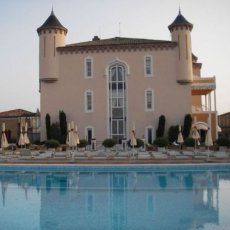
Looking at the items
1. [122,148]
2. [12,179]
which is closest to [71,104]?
[122,148]

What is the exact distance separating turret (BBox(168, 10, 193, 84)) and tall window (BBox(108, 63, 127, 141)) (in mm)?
5353

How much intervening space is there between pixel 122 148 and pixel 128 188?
14.8m

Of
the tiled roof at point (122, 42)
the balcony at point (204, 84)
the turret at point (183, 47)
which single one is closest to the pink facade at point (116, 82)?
the turret at point (183, 47)

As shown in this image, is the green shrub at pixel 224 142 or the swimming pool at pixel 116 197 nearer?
the swimming pool at pixel 116 197

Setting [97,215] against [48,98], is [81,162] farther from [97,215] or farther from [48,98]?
[48,98]

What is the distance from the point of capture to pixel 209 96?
1264 inches

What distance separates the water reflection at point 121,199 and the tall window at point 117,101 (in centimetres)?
1517

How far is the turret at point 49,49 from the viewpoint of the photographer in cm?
3178

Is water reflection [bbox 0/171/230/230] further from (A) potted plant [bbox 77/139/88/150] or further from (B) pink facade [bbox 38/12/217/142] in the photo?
(B) pink facade [bbox 38/12/217/142]

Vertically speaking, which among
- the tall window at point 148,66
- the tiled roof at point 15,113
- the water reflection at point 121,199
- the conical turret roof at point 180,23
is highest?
the conical turret roof at point 180,23

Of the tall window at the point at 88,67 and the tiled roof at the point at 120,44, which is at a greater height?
the tiled roof at the point at 120,44

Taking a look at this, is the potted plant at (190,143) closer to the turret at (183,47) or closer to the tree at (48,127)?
the turret at (183,47)

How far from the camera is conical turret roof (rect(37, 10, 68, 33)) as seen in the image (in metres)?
32.1

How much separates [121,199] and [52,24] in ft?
82.4
